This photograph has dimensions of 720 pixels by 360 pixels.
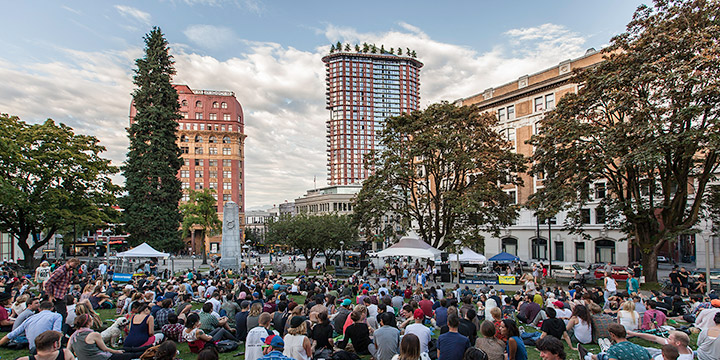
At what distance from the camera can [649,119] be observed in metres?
22.5

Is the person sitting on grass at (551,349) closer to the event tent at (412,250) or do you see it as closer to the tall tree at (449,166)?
the event tent at (412,250)

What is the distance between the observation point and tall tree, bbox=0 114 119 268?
3288 centimetres

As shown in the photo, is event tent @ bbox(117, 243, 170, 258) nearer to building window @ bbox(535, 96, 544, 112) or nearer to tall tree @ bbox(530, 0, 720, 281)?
tall tree @ bbox(530, 0, 720, 281)

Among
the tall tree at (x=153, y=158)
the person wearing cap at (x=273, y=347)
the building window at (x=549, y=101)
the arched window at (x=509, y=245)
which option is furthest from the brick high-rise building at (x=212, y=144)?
the person wearing cap at (x=273, y=347)

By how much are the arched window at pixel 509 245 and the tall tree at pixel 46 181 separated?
133ft

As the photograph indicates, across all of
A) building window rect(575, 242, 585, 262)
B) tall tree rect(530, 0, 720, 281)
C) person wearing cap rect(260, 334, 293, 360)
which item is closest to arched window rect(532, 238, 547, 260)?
building window rect(575, 242, 585, 262)

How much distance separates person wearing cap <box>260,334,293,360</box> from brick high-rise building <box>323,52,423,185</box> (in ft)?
522

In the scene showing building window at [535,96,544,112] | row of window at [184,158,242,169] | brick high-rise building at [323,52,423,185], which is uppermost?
brick high-rise building at [323,52,423,185]

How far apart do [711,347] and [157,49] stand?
165 feet

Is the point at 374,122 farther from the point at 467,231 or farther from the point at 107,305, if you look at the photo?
the point at 107,305

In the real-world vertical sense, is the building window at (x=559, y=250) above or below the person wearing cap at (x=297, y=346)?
below

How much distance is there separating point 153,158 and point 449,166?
102 ft

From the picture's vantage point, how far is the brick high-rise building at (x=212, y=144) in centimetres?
9325

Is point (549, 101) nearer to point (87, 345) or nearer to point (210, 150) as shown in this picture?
point (87, 345)
